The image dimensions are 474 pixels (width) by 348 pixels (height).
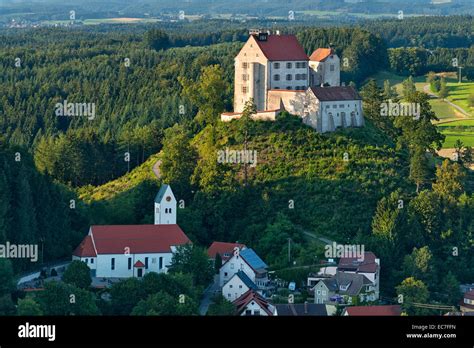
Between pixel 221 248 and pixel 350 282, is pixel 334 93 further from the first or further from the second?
pixel 350 282

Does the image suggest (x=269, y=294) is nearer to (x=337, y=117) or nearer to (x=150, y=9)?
(x=337, y=117)

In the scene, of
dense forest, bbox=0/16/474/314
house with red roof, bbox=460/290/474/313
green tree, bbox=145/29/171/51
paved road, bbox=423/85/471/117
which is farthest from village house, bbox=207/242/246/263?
green tree, bbox=145/29/171/51

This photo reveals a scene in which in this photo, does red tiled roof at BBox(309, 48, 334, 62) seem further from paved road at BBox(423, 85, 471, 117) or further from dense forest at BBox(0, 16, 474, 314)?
paved road at BBox(423, 85, 471, 117)

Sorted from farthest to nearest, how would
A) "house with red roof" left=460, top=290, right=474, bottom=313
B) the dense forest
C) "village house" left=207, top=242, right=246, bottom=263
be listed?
the dense forest < "village house" left=207, top=242, right=246, bottom=263 < "house with red roof" left=460, top=290, right=474, bottom=313

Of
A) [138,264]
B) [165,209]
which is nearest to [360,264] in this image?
[165,209]

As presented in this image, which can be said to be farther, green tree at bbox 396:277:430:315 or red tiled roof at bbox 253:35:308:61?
red tiled roof at bbox 253:35:308:61
